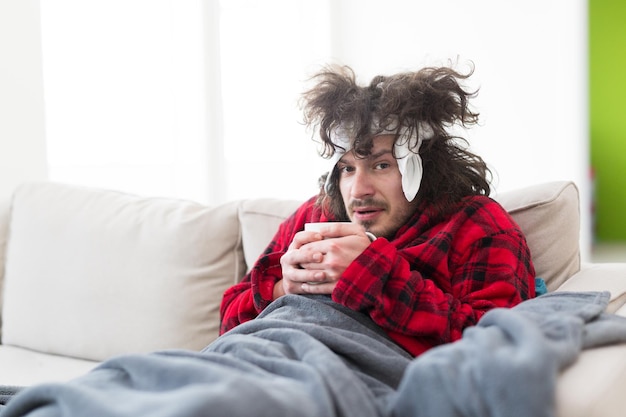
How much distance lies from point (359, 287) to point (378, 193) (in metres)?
0.34

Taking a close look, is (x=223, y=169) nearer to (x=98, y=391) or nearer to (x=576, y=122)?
(x=576, y=122)

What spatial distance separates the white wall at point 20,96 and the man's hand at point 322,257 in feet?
6.15

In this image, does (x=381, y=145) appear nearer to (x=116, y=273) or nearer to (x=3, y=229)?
(x=116, y=273)

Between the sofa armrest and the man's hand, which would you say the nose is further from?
the sofa armrest

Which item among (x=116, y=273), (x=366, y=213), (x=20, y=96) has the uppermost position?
(x=20, y=96)

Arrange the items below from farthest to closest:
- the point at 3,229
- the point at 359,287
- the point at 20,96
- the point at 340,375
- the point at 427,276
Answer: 1. the point at 20,96
2. the point at 3,229
3. the point at 427,276
4. the point at 359,287
5. the point at 340,375

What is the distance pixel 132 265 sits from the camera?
2.23 meters

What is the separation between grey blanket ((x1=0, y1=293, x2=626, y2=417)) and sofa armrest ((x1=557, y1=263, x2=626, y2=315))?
0.26 meters

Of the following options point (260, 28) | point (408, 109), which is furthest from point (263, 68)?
point (408, 109)

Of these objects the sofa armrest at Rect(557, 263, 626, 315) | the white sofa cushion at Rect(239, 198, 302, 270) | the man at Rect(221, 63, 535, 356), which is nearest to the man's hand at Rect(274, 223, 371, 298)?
the man at Rect(221, 63, 535, 356)

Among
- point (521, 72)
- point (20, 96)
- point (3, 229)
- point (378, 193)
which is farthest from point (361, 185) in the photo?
point (521, 72)

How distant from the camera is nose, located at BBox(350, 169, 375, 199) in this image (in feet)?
5.98

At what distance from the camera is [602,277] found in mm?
1879

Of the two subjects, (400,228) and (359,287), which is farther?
(400,228)
